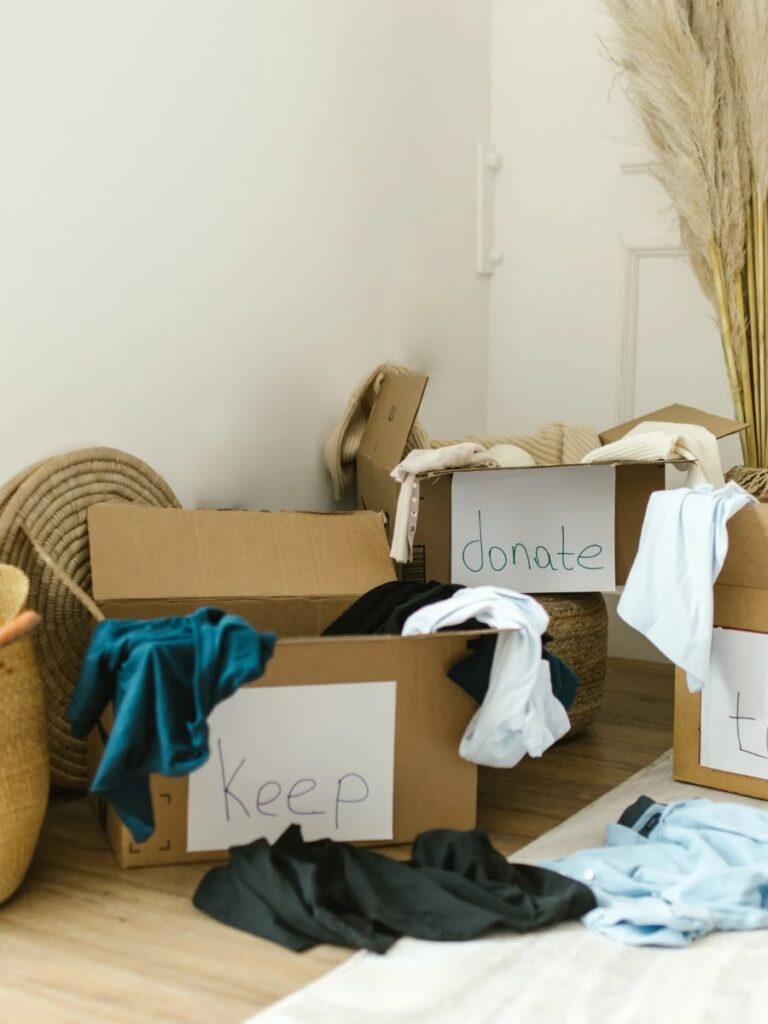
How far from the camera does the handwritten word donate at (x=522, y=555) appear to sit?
6.97 ft

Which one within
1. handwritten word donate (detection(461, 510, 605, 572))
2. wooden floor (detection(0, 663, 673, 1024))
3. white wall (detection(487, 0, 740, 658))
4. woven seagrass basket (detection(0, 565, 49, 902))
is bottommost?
wooden floor (detection(0, 663, 673, 1024))

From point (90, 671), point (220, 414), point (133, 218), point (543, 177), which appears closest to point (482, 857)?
point (90, 671)

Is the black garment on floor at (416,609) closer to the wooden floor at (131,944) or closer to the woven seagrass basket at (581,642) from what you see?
the wooden floor at (131,944)

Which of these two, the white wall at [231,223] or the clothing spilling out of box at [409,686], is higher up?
the white wall at [231,223]

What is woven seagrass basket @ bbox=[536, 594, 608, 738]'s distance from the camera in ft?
7.02

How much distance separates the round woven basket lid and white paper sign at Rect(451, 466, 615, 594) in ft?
2.09

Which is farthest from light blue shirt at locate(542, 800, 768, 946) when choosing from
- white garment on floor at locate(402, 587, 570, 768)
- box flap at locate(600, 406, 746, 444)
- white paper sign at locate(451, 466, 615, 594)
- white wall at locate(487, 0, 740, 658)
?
white wall at locate(487, 0, 740, 658)

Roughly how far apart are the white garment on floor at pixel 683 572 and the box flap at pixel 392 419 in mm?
527

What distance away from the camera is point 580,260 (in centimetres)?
288

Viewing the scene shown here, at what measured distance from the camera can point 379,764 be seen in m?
1.63

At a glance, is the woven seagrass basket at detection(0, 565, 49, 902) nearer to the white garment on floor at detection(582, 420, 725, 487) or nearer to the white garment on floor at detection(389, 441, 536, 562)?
the white garment on floor at detection(389, 441, 536, 562)

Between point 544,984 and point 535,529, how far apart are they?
985 millimetres

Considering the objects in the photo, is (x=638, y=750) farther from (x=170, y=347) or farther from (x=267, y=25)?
(x=267, y=25)

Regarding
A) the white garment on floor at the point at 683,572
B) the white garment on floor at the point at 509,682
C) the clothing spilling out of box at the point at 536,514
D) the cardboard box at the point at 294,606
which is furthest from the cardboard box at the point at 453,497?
the white garment on floor at the point at 509,682
